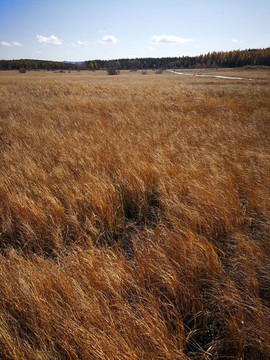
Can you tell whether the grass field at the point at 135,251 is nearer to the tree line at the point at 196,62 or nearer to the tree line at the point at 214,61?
the tree line at the point at 196,62

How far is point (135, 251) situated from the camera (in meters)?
1.71

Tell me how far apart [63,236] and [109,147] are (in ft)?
7.71

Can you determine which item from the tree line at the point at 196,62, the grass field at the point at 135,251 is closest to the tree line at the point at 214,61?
the tree line at the point at 196,62

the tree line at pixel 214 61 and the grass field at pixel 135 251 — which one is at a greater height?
the tree line at pixel 214 61

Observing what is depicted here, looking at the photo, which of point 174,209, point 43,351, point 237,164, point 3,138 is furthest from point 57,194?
point 3,138

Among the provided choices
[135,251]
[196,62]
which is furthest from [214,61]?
[135,251]

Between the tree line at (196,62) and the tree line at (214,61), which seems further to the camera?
the tree line at (196,62)

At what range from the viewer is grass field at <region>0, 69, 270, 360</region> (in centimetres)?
115

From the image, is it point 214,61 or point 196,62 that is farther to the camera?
point 196,62

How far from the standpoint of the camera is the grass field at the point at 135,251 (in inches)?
45.4

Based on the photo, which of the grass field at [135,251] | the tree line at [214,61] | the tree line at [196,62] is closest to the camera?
the grass field at [135,251]

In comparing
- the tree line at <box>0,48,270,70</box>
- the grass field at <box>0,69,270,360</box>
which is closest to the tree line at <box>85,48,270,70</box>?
the tree line at <box>0,48,270,70</box>

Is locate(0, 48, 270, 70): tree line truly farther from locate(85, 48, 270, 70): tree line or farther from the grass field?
the grass field

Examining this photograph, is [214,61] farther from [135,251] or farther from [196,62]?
[135,251]
